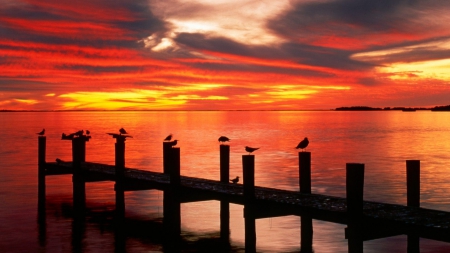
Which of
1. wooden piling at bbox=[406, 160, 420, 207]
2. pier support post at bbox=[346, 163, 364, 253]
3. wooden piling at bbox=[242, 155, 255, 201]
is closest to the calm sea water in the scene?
wooden piling at bbox=[242, 155, 255, 201]

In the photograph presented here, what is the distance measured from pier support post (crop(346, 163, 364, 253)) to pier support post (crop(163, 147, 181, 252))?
21.0 feet

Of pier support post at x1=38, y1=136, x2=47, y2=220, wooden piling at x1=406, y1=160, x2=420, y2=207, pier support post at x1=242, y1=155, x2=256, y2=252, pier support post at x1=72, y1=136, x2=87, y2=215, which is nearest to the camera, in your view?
wooden piling at x1=406, y1=160, x2=420, y2=207

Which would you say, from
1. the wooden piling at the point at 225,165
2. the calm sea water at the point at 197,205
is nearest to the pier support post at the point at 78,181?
the calm sea water at the point at 197,205

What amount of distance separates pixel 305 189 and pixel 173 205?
13.9 ft

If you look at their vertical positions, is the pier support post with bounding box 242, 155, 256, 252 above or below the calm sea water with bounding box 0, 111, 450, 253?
above

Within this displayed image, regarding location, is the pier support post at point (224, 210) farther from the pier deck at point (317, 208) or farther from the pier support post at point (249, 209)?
the pier support post at point (249, 209)

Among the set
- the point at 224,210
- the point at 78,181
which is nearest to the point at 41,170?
the point at 78,181

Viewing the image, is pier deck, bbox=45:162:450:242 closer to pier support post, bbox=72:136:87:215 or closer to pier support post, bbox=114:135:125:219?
pier support post, bbox=114:135:125:219

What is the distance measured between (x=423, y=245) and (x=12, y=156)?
46.6 meters

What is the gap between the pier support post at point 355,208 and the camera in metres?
12.7

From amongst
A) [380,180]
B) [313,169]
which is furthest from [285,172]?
[380,180]

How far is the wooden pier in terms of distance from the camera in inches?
498

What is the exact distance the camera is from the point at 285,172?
42.9 metres

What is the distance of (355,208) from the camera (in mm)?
12969
